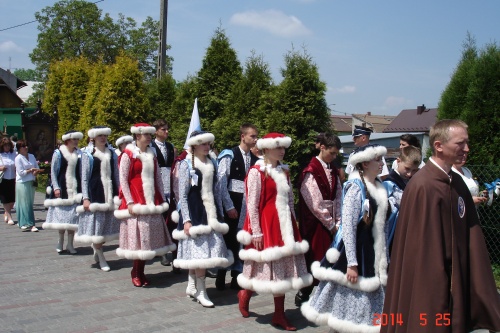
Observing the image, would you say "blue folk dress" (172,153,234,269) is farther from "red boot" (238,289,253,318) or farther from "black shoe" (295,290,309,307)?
"black shoe" (295,290,309,307)

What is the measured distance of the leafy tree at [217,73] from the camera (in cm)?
1254

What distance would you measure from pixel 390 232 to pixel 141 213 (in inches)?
141

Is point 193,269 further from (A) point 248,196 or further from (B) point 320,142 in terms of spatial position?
(B) point 320,142

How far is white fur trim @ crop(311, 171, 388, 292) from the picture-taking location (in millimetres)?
4383

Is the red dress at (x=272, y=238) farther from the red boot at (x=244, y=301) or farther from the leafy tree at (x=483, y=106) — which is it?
the leafy tree at (x=483, y=106)

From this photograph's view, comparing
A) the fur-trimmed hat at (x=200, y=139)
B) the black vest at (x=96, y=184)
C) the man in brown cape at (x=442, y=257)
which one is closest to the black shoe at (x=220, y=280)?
the fur-trimmed hat at (x=200, y=139)

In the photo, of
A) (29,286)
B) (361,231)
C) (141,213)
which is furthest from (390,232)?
(29,286)

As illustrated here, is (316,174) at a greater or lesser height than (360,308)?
greater

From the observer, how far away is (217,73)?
1265cm

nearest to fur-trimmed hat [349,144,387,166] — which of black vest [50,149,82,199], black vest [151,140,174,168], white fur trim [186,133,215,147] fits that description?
white fur trim [186,133,215,147]

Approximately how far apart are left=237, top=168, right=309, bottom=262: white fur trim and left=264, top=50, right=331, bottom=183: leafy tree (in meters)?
4.08

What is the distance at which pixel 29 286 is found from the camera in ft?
23.5

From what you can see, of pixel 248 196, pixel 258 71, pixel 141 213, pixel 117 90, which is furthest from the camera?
pixel 117 90

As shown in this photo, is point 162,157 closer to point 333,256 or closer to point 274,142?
point 274,142
